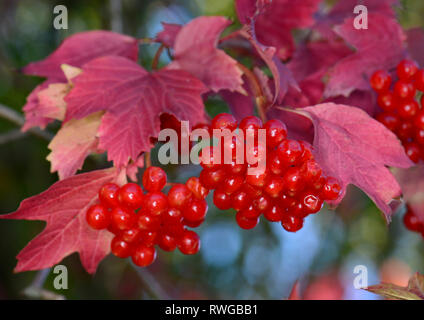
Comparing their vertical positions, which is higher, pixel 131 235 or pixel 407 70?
pixel 407 70

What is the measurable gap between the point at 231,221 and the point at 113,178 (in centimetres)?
146

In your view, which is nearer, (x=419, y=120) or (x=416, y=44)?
(x=419, y=120)

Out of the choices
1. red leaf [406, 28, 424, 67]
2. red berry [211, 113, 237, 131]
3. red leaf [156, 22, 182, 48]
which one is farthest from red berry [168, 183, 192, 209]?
red leaf [406, 28, 424, 67]

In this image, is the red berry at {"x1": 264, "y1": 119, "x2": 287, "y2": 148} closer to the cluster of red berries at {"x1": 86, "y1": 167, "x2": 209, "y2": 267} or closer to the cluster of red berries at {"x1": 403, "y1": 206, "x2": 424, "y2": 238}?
the cluster of red berries at {"x1": 86, "y1": 167, "x2": 209, "y2": 267}

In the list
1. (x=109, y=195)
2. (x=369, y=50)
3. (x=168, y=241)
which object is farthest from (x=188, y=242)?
(x=369, y=50)

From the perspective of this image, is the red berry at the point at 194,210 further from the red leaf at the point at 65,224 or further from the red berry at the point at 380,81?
the red berry at the point at 380,81

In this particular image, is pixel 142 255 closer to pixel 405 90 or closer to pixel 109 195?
pixel 109 195

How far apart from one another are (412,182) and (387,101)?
6.2 inches

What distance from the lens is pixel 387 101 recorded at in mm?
775

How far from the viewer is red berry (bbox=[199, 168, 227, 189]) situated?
2.07 ft

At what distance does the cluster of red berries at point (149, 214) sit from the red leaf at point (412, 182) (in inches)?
15.1

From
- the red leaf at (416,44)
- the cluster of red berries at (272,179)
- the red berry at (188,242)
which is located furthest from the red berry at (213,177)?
the red leaf at (416,44)

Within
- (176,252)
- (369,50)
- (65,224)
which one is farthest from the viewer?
(176,252)

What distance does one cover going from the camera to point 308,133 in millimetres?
751
